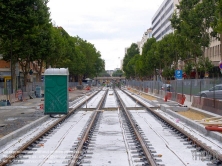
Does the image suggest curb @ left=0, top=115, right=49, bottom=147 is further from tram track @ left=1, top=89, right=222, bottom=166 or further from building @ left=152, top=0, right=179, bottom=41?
building @ left=152, top=0, right=179, bottom=41

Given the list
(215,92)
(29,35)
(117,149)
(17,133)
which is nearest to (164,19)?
(29,35)

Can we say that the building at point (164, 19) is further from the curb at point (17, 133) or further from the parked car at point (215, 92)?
the curb at point (17, 133)

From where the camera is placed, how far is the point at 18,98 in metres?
43.2

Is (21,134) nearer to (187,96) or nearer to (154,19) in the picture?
(187,96)

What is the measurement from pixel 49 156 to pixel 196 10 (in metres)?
44.0

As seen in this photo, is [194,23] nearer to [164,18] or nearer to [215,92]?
[215,92]

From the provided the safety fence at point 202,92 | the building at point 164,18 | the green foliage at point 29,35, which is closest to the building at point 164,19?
the building at point 164,18

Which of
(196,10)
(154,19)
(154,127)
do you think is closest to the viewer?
(154,127)

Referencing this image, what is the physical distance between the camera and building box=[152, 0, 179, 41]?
126375 mm

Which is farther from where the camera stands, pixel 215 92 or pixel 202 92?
pixel 202 92

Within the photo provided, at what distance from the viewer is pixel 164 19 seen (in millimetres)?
141000

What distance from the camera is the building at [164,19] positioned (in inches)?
4975

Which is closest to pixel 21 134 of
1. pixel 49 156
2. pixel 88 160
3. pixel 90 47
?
pixel 49 156

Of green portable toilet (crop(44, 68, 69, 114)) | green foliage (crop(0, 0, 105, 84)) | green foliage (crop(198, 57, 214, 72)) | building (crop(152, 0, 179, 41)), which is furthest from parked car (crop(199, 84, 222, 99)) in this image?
building (crop(152, 0, 179, 41))
